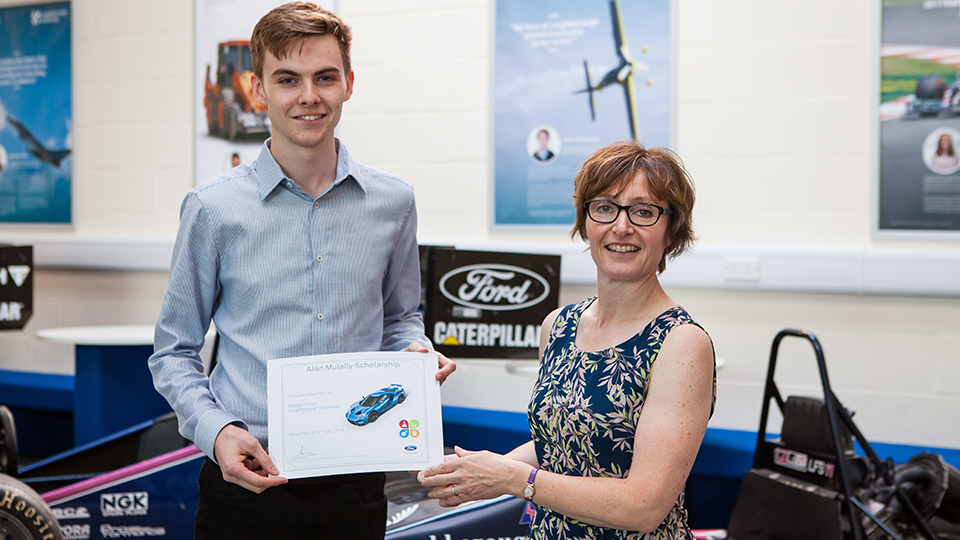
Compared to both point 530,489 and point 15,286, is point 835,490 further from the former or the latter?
point 15,286

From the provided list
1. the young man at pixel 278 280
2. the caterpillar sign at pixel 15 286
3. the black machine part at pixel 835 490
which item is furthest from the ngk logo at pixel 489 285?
the caterpillar sign at pixel 15 286

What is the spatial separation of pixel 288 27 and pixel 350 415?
2.33ft

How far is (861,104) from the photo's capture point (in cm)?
321

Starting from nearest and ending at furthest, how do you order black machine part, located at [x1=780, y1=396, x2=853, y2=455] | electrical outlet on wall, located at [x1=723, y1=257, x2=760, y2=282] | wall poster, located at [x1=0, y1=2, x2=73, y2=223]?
black machine part, located at [x1=780, y1=396, x2=853, y2=455], electrical outlet on wall, located at [x1=723, y1=257, x2=760, y2=282], wall poster, located at [x1=0, y1=2, x2=73, y2=223]

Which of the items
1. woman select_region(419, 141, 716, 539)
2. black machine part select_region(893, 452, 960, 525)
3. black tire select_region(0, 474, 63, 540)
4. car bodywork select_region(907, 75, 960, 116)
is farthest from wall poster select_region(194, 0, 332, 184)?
black machine part select_region(893, 452, 960, 525)

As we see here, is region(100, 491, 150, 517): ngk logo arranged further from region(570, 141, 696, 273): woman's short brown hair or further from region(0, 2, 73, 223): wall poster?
region(0, 2, 73, 223): wall poster

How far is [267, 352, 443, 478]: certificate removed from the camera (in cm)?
140

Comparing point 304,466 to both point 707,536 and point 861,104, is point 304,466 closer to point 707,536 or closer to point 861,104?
point 707,536

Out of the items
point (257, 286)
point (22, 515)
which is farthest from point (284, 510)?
point (22, 515)

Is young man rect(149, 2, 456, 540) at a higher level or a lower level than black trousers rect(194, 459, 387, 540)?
higher

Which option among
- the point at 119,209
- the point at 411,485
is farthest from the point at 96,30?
the point at 411,485

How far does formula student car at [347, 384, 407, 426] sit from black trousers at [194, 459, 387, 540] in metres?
0.15

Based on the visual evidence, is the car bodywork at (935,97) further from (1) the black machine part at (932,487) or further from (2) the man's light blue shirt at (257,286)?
(2) the man's light blue shirt at (257,286)

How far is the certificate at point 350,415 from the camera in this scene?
140 cm
